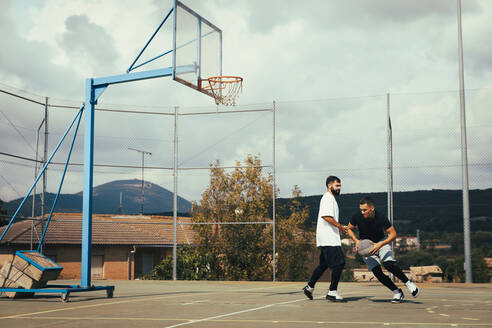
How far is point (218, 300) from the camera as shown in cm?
984

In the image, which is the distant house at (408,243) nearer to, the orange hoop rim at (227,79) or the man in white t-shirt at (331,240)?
the orange hoop rim at (227,79)

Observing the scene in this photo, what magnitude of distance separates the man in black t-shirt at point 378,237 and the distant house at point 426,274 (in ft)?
28.1

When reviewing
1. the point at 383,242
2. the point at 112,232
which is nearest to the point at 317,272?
the point at 383,242

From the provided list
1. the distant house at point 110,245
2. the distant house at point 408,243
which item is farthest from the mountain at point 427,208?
the distant house at point 110,245

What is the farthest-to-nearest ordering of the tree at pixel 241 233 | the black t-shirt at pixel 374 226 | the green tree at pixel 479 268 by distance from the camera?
the tree at pixel 241 233 → the green tree at pixel 479 268 → the black t-shirt at pixel 374 226

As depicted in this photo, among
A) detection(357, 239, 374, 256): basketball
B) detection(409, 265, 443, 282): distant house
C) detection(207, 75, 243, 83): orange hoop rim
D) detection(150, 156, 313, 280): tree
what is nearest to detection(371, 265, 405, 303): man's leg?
detection(357, 239, 374, 256): basketball

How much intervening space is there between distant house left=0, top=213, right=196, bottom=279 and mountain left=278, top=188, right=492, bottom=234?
23.6 ft

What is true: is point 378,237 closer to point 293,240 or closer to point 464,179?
point 464,179

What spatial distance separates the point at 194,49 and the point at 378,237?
20.5 feet

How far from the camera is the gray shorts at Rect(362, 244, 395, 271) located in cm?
928

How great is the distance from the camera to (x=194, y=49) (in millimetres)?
13258

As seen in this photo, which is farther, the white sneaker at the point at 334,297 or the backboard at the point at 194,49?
the backboard at the point at 194,49

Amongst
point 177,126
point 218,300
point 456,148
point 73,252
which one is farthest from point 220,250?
point 73,252

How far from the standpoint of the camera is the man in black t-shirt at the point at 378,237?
9.15 meters
